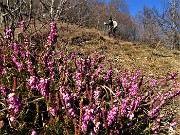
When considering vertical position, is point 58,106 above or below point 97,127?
above

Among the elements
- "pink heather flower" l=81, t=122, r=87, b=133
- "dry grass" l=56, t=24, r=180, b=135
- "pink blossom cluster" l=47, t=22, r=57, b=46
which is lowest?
"dry grass" l=56, t=24, r=180, b=135

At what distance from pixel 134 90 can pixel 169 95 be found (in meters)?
0.56

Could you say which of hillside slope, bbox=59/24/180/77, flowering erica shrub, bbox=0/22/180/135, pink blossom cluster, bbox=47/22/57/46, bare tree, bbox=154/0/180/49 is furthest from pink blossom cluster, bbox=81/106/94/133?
bare tree, bbox=154/0/180/49

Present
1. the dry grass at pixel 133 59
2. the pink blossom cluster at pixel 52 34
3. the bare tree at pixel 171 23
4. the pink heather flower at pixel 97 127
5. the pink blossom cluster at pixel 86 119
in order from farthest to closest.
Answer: the bare tree at pixel 171 23, the dry grass at pixel 133 59, the pink blossom cluster at pixel 52 34, the pink heather flower at pixel 97 127, the pink blossom cluster at pixel 86 119

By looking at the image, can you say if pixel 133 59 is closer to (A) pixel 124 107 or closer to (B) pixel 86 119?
(A) pixel 124 107

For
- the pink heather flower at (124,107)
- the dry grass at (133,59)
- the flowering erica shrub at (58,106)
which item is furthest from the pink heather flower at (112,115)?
the dry grass at (133,59)

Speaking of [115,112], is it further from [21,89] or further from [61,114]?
[21,89]

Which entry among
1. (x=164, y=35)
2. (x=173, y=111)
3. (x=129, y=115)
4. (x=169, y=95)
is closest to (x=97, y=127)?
(x=129, y=115)

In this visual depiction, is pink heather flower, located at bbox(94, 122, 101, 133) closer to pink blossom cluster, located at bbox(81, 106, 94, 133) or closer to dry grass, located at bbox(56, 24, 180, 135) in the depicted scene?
pink blossom cluster, located at bbox(81, 106, 94, 133)

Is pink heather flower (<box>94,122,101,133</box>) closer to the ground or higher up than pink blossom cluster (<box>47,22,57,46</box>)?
closer to the ground

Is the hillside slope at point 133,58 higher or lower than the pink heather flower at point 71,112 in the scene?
lower

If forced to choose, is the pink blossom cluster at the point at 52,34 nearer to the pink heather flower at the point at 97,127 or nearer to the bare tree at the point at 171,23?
the pink heather flower at the point at 97,127

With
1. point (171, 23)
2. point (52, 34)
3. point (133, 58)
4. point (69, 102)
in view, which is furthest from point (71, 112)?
point (171, 23)

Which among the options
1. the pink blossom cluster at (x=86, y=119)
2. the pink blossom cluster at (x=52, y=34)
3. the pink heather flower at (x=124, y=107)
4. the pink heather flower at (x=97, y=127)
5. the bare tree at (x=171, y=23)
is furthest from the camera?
the bare tree at (x=171, y=23)
